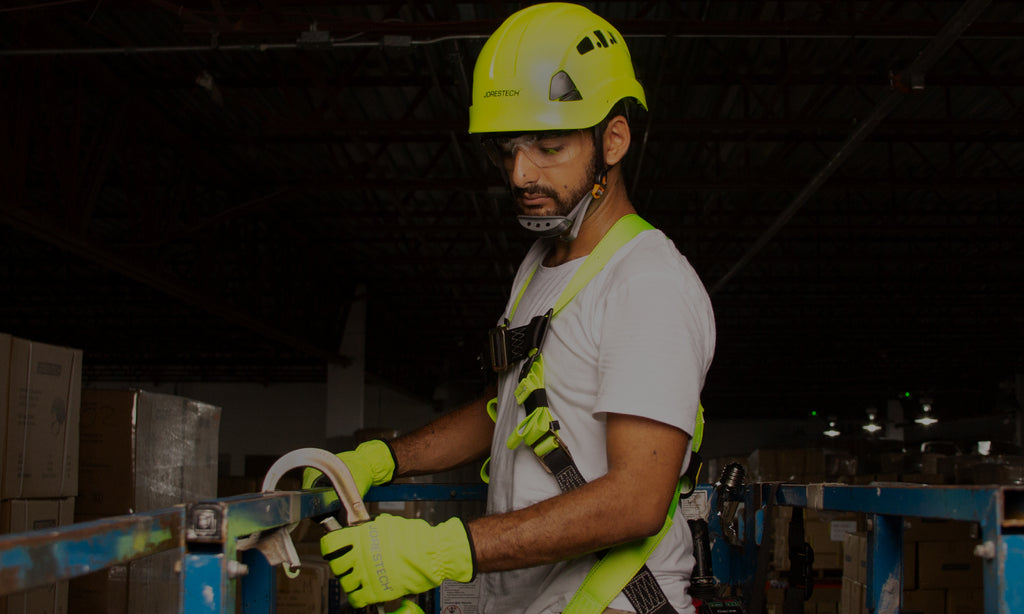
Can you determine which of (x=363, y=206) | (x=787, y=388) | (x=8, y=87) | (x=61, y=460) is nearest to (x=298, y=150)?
(x=363, y=206)

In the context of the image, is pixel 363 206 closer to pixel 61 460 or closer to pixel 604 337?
pixel 61 460

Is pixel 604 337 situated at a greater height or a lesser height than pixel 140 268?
lesser

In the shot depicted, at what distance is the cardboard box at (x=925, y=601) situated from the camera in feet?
22.7

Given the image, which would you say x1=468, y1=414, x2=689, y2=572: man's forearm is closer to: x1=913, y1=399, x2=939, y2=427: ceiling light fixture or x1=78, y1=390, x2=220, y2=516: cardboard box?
x1=78, y1=390, x2=220, y2=516: cardboard box

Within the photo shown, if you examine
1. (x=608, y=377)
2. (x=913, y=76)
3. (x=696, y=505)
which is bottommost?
(x=696, y=505)

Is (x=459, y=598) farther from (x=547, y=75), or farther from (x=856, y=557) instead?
(x=856, y=557)

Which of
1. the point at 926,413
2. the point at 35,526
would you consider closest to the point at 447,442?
the point at 35,526

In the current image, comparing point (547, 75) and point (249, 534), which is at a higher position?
point (547, 75)

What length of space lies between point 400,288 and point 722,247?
22.9ft

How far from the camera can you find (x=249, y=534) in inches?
64.2

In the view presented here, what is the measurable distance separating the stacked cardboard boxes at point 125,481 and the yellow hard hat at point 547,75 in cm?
365

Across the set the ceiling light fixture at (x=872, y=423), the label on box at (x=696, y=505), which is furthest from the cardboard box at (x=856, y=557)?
the ceiling light fixture at (x=872, y=423)

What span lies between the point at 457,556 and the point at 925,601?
21.2 feet

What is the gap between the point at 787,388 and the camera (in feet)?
117
